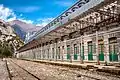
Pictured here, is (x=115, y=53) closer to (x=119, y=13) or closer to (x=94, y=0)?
(x=119, y=13)

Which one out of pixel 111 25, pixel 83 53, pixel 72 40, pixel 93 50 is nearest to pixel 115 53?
pixel 111 25

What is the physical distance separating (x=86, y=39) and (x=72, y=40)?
532 centimetres

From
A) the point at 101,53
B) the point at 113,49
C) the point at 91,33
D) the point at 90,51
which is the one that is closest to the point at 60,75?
the point at 113,49

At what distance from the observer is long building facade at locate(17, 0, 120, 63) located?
24.6 metres

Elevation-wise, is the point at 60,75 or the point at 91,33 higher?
the point at 91,33

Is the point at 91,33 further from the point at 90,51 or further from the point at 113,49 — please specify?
the point at 113,49

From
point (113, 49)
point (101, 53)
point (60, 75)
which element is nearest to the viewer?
point (60, 75)

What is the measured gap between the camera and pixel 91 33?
31391mm

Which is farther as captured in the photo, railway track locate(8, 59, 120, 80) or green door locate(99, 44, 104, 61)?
green door locate(99, 44, 104, 61)

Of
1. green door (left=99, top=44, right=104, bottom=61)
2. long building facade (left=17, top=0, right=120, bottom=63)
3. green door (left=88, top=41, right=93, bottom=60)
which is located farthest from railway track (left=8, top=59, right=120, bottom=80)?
green door (left=88, top=41, right=93, bottom=60)

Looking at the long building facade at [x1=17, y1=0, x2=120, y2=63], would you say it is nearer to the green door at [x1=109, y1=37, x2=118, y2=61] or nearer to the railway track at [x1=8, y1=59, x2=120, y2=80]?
the green door at [x1=109, y1=37, x2=118, y2=61]

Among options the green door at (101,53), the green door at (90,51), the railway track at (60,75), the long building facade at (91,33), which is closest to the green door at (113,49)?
the long building facade at (91,33)

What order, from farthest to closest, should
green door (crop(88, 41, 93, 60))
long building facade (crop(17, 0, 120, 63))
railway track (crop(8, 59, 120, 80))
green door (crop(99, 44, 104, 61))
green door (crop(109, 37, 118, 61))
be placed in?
green door (crop(88, 41, 93, 60))
green door (crop(99, 44, 104, 61))
green door (crop(109, 37, 118, 61))
long building facade (crop(17, 0, 120, 63))
railway track (crop(8, 59, 120, 80))

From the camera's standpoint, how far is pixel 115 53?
2544cm
